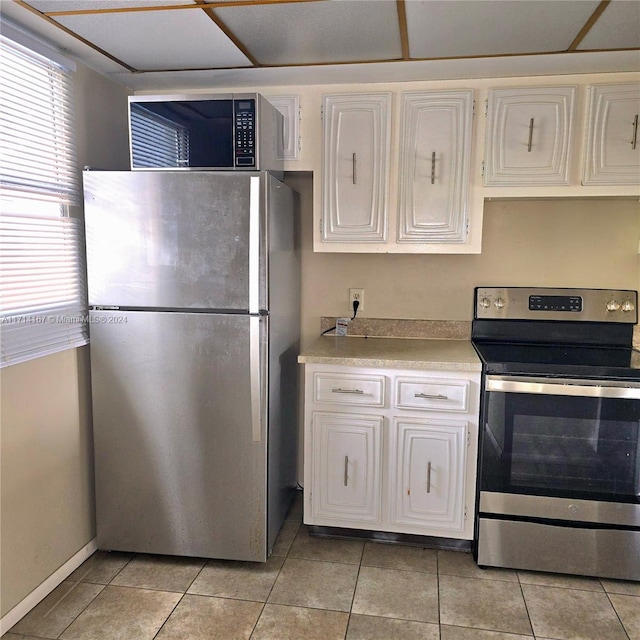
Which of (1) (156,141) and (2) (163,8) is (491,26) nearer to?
(2) (163,8)

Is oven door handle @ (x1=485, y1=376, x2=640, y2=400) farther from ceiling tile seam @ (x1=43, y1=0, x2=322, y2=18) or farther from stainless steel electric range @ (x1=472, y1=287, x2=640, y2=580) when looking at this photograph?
ceiling tile seam @ (x1=43, y1=0, x2=322, y2=18)

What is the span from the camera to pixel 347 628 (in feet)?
6.42

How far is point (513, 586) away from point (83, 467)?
187 centimetres

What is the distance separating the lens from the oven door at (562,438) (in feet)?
7.14

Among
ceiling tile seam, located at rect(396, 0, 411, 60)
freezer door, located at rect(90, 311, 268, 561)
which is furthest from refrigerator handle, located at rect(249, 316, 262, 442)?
ceiling tile seam, located at rect(396, 0, 411, 60)

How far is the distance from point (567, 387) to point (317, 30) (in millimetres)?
1654

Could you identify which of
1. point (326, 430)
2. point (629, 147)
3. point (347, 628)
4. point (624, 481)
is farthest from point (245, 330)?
point (629, 147)

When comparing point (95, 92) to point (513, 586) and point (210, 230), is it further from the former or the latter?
point (513, 586)

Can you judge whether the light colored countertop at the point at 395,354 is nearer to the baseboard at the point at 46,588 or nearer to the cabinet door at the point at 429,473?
the cabinet door at the point at 429,473

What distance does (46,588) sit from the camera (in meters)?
2.13

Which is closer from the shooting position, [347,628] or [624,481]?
[347,628]

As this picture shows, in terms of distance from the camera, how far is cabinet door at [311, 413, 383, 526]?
2.43 metres

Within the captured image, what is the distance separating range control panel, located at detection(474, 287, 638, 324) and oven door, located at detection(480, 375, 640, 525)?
58 centimetres

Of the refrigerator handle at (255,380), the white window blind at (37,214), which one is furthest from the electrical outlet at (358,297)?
the white window blind at (37,214)
